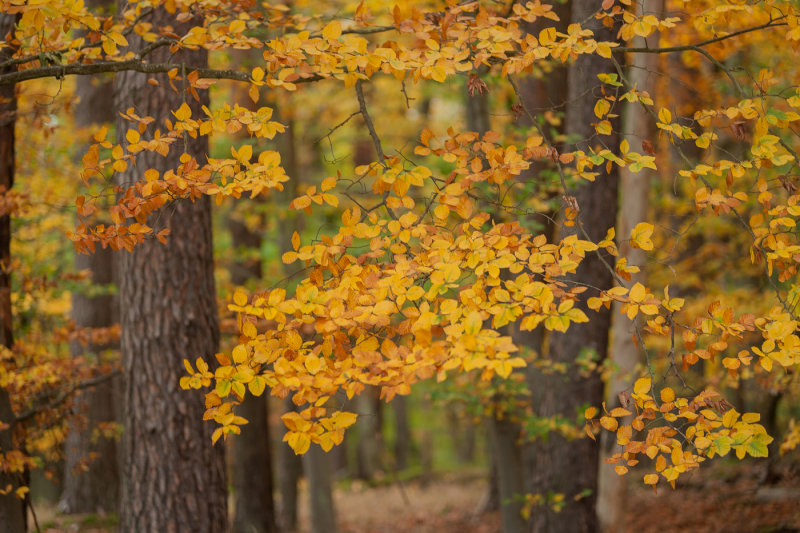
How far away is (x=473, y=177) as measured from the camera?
328 cm

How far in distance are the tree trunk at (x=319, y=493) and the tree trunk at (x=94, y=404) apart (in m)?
Result: 2.82

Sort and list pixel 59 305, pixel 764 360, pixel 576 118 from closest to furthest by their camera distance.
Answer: pixel 764 360 < pixel 576 118 < pixel 59 305

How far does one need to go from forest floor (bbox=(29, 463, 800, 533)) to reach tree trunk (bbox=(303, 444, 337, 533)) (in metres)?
2.64

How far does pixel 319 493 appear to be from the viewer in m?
9.52

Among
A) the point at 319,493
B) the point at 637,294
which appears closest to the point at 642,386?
the point at 637,294

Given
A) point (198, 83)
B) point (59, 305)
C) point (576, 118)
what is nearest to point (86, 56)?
point (198, 83)

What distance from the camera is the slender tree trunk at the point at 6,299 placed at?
5.27 m

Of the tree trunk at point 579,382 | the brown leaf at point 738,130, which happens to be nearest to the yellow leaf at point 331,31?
the brown leaf at point 738,130

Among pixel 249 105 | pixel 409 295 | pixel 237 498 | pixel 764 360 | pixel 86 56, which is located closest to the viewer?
pixel 409 295

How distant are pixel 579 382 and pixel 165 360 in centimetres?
444

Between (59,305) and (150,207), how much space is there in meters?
10.9

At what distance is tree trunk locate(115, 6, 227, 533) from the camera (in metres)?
5.12

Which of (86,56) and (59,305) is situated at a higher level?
(86,56)

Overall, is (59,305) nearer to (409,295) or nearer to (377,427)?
(377,427)
